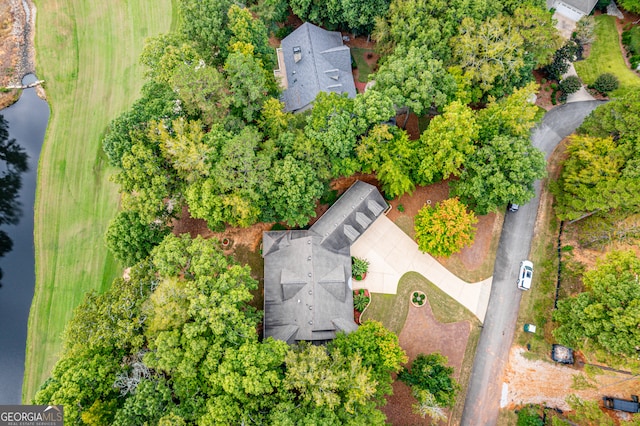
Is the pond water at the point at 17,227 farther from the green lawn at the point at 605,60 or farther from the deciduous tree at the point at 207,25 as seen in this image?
the green lawn at the point at 605,60

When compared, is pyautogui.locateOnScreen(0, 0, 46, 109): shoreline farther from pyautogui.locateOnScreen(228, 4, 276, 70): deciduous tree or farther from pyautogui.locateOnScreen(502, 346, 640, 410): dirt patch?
pyautogui.locateOnScreen(502, 346, 640, 410): dirt patch

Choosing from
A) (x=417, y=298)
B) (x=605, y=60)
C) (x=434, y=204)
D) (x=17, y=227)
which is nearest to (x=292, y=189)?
(x=434, y=204)

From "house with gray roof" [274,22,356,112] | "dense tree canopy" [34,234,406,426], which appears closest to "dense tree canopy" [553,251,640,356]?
"dense tree canopy" [34,234,406,426]

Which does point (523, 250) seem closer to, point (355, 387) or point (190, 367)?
point (355, 387)

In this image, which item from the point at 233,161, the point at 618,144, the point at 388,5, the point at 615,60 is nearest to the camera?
the point at 233,161

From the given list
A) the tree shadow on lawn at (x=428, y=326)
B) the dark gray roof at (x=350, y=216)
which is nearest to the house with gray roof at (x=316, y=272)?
the dark gray roof at (x=350, y=216)

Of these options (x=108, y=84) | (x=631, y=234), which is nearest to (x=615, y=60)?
(x=631, y=234)
